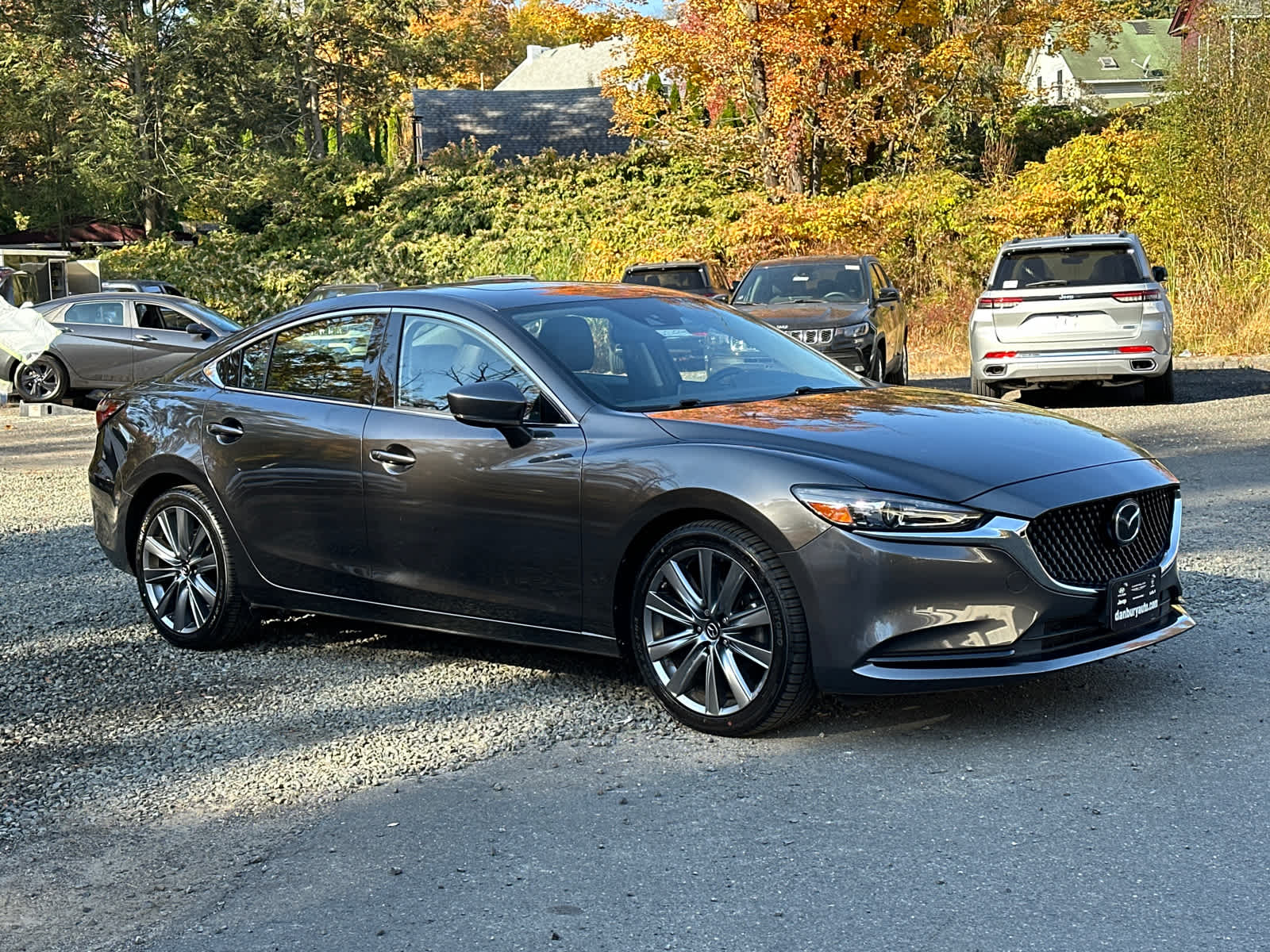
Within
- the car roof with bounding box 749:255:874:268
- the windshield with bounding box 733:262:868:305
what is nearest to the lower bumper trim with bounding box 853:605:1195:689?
the windshield with bounding box 733:262:868:305

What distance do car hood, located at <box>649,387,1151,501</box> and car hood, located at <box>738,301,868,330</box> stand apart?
11133mm

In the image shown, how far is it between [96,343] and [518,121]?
36463 millimetres

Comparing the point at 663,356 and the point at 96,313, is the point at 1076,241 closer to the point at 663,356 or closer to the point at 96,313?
the point at 663,356

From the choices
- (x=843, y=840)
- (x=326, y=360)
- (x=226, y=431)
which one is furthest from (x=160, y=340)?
(x=843, y=840)

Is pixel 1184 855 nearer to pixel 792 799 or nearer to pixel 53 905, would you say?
pixel 792 799

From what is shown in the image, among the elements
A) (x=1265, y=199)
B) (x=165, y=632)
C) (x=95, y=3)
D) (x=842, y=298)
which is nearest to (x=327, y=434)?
(x=165, y=632)

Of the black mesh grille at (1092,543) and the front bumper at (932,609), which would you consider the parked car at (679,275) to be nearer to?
the black mesh grille at (1092,543)

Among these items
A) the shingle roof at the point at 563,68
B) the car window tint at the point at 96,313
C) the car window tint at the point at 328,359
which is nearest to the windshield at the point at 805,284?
the car window tint at the point at 96,313

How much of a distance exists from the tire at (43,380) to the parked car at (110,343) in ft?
0.04

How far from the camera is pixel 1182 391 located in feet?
59.0

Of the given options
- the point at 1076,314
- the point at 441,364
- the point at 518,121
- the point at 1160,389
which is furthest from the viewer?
the point at 518,121

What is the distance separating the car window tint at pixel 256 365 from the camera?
709 centimetres

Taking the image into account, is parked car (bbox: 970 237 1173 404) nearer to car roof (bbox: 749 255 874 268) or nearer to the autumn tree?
car roof (bbox: 749 255 874 268)

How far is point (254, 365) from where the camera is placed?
715 cm
